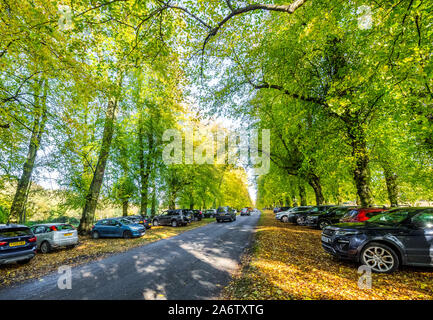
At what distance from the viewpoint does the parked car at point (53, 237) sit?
368 inches

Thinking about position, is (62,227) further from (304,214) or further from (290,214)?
(290,214)

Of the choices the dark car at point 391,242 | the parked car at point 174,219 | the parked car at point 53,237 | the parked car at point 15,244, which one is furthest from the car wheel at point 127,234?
the dark car at point 391,242

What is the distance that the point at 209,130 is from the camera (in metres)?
26.2

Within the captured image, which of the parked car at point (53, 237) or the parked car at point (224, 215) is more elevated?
the parked car at point (53, 237)

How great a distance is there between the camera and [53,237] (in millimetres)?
9320

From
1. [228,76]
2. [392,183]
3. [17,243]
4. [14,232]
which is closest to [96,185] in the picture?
[14,232]

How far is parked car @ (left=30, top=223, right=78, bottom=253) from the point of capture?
934 centimetres

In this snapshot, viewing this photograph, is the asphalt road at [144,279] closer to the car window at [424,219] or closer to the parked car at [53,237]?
the parked car at [53,237]

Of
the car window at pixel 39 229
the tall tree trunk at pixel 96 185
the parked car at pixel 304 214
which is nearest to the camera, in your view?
the car window at pixel 39 229

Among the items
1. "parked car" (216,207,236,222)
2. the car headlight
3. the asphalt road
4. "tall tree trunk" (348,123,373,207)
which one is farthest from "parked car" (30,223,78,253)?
"tall tree trunk" (348,123,373,207)

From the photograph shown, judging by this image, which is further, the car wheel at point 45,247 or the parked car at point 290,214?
the parked car at point 290,214

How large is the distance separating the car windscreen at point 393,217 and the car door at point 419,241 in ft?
1.09
